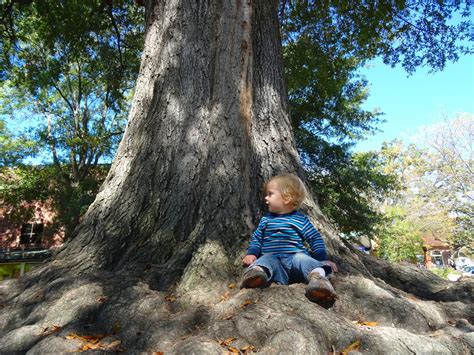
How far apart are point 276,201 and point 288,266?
1.95 feet

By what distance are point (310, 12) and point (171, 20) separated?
290 inches

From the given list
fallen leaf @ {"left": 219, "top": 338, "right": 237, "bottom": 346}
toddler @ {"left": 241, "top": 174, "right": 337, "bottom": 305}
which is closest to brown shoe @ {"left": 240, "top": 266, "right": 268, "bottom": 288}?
toddler @ {"left": 241, "top": 174, "right": 337, "bottom": 305}

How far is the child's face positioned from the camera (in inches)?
128

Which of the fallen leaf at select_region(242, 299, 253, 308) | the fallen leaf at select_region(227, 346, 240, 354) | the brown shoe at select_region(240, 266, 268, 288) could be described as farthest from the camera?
the brown shoe at select_region(240, 266, 268, 288)

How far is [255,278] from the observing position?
2580 millimetres

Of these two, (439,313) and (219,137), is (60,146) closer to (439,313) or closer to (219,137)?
(219,137)

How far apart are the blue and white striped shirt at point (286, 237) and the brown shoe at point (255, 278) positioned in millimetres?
332

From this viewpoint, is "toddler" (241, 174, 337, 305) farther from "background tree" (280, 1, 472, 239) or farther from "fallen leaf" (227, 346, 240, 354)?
"background tree" (280, 1, 472, 239)

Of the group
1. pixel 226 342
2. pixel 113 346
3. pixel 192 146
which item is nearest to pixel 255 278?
pixel 226 342

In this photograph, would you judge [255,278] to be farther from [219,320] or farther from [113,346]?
[113,346]

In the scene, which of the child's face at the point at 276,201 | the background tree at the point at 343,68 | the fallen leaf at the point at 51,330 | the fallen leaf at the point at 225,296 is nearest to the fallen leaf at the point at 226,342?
the fallen leaf at the point at 225,296

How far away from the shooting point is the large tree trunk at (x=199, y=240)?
2.29 meters

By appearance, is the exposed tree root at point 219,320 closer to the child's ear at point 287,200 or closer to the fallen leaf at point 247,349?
the fallen leaf at point 247,349

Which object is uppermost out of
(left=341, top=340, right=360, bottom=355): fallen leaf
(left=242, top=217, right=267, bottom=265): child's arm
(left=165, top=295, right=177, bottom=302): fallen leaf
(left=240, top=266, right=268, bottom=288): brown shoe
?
(left=242, top=217, right=267, bottom=265): child's arm
